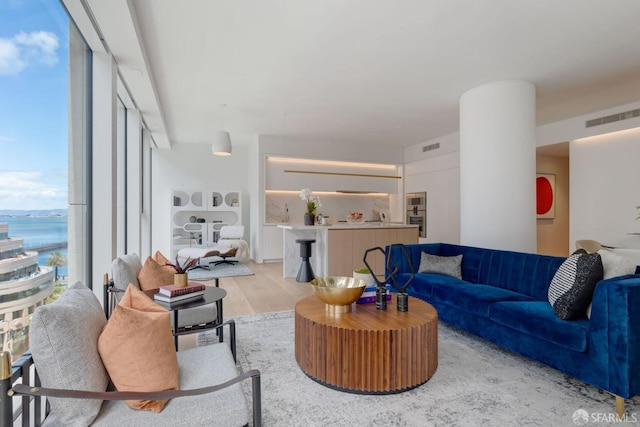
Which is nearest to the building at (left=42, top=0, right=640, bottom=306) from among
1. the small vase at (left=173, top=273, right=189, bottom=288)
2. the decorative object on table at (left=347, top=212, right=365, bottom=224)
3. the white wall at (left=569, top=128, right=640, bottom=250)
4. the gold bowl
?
the white wall at (left=569, top=128, right=640, bottom=250)

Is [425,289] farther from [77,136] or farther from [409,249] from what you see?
[77,136]

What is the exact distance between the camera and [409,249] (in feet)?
14.0

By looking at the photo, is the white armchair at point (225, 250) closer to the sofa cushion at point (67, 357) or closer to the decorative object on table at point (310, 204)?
the decorative object on table at point (310, 204)

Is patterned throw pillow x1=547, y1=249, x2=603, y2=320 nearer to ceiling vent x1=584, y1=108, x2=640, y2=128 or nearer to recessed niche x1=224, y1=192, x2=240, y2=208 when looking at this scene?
ceiling vent x1=584, y1=108, x2=640, y2=128

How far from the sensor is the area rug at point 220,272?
19.4ft

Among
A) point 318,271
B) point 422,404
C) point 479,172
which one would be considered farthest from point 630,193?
point 422,404

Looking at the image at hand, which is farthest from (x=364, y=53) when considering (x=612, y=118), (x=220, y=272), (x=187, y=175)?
(x=187, y=175)

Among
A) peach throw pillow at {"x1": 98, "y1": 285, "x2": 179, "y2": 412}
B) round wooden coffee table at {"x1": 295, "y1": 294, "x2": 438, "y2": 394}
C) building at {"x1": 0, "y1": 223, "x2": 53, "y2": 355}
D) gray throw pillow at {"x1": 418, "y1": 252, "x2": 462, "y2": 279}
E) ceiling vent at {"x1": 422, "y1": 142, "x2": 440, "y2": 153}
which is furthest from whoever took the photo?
ceiling vent at {"x1": 422, "y1": 142, "x2": 440, "y2": 153}

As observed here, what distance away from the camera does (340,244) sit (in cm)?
561

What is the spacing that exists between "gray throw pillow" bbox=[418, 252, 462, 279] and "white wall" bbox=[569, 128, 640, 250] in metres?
3.36

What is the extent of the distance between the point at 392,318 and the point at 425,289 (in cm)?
135

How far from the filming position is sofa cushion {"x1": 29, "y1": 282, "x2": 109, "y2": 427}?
114 cm

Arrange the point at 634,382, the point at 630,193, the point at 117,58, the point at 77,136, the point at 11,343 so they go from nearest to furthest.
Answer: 1. the point at 11,343
2. the point at 634,382
3. the point at 77,136
4. the point at 117,58
5. the point at 630,193

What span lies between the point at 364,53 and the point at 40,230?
3.33 m
